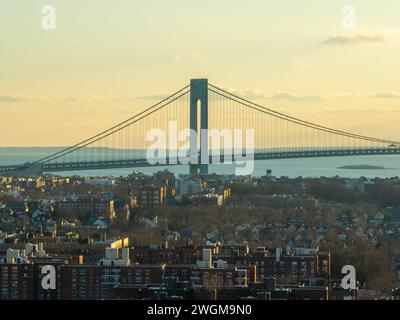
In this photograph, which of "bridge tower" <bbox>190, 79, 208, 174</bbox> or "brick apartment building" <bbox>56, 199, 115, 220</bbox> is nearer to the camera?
"brick apartment building" <bbox>56, 199, 115, 220</bbox>

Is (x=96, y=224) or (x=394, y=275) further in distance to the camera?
(x=96, y=224)

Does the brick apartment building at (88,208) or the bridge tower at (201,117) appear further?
the bridge tower at (201,117)

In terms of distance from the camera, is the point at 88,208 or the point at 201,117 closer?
Answer: the point at 88,208

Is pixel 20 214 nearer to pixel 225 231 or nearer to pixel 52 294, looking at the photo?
pixel 225 231

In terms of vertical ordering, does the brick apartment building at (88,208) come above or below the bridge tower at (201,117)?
below

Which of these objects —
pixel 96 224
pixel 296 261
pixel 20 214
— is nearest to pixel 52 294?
pixel 296 261

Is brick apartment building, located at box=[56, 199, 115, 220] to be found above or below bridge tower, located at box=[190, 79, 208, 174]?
below
